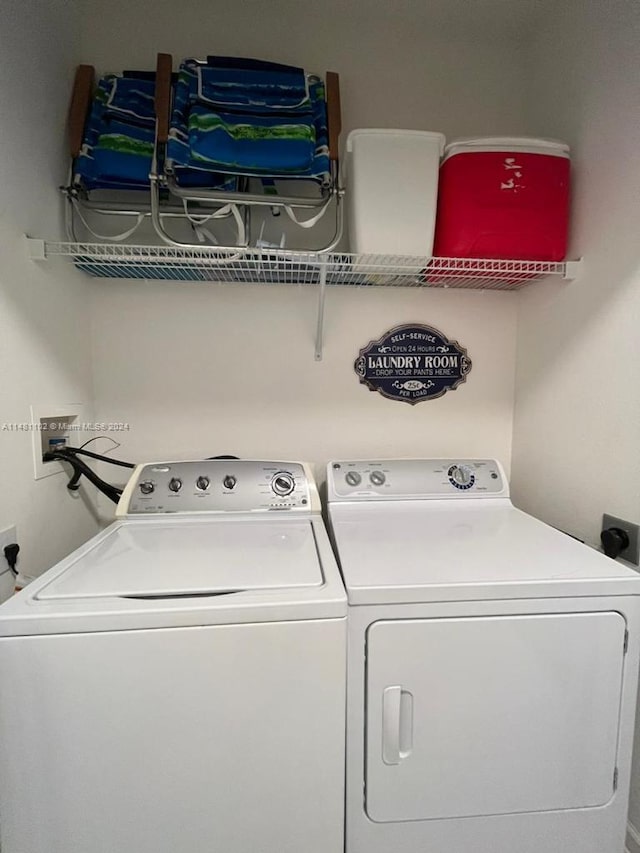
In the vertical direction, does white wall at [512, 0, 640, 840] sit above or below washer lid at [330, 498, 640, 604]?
above

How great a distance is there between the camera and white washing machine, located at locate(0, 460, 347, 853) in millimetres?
797

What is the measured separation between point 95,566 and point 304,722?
60cm

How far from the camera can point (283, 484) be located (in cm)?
143

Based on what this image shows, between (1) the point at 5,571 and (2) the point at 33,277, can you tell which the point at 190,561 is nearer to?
(1) the point at 5,571

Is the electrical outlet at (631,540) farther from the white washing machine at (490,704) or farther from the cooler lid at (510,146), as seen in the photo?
the cooler lid at (510,146)

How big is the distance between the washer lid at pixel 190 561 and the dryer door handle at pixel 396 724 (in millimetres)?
295

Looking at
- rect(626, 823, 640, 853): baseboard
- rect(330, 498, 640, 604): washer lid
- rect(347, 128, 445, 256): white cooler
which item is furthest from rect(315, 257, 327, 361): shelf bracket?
rect(626, 823, 640, 853): baseboard

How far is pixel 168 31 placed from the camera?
155 centimetres

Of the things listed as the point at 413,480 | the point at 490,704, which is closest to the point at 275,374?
the point at 413,480

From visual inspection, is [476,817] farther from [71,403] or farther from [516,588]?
[71,403]

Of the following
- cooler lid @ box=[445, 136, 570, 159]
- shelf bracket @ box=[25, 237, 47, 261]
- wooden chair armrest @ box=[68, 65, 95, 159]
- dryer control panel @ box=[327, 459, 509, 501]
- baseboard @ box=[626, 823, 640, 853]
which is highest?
wooden chair armrest @ box=[68, 65, 95, 159]

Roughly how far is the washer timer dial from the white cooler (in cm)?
77

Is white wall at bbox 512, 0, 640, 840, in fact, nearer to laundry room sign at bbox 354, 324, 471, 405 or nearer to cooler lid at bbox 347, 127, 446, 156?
laundry room sign at bbox 354, 324, 471, 405

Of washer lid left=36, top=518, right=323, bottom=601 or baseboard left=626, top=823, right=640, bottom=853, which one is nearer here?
washer lid left=36, top=518, right=323, bottom=601
